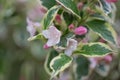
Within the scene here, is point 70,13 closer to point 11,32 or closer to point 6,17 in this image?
point 6,17

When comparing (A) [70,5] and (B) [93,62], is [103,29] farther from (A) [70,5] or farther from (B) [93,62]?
(B) [93,62]

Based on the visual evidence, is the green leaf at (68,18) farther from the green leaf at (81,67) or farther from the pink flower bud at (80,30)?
the green leaf at (81,67)

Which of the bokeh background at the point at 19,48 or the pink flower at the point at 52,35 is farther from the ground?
the bokeh background at the point at 19,48

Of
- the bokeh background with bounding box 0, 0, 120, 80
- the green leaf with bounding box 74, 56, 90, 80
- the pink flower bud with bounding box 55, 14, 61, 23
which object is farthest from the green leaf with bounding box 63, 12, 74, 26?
the bokeh background with bounding box 0, 0, 120, 80

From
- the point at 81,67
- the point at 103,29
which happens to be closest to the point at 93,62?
the point at 81,67

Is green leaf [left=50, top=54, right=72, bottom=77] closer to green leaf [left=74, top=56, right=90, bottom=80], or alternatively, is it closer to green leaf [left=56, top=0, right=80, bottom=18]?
green leaf [left=56, top=0, right=80, bottom=18]

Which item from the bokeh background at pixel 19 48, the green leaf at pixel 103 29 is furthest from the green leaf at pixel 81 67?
the bokeh background at pixel 19 48
